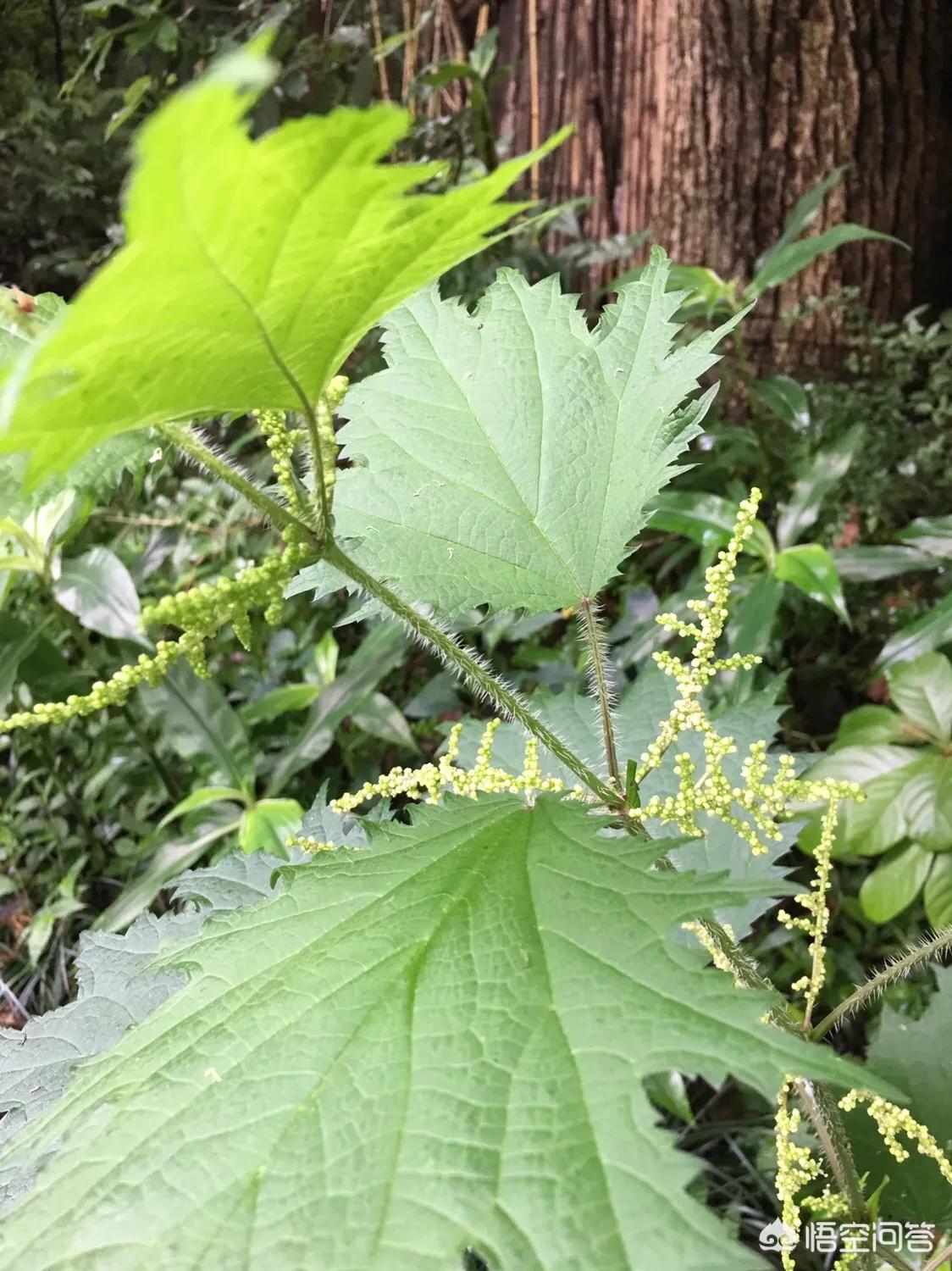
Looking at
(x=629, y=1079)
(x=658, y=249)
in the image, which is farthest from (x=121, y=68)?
(x=629, y=1079)

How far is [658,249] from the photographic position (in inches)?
24.7

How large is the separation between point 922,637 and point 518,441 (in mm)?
831

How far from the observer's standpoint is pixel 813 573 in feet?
3.98

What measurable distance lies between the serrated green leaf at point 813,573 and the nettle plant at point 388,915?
654mm

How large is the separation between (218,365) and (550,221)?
1.83 meters

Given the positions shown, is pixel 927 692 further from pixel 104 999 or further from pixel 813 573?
pixel 104 999

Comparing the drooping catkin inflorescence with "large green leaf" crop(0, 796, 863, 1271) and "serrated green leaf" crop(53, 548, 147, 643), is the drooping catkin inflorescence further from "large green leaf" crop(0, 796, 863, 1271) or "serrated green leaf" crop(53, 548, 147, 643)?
"serrated green leaf" crop(53, 548, 147, 643)

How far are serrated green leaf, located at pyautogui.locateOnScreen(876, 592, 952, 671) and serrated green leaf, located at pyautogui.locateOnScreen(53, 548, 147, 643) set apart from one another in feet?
3.72

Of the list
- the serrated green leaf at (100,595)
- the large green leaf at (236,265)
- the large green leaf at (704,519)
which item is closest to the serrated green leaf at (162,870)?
the serrated green leaf at (100,595)

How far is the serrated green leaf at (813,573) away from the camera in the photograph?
1.19 metres

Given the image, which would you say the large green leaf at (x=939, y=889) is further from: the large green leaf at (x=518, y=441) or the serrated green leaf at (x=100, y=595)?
the serrated green leaf at (x=100, y=595)

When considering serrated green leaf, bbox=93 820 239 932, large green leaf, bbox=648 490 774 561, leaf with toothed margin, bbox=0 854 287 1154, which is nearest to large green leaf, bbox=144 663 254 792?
serrated green leaf, bbox=93 820 239 932

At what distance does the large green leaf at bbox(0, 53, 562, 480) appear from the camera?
0.81ft

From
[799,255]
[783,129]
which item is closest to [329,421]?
[799,255]
